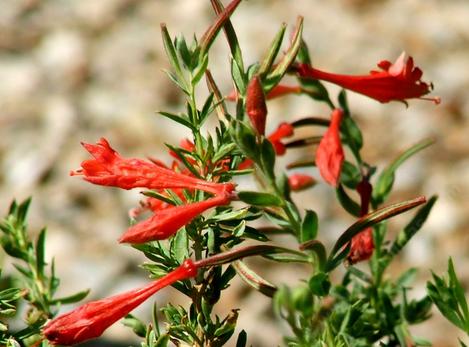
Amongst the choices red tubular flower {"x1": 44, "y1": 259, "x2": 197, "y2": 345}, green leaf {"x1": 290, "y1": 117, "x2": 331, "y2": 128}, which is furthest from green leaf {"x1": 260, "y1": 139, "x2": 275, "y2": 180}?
green leaf {"x1": 290, "y1": 117, "x2": 331, "y2": 128}

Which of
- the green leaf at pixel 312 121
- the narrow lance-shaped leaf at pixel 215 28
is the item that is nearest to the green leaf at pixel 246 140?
the narrow lance-shaped leaf at pixel 215 28

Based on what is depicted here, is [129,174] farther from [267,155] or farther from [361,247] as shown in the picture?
[361,247]

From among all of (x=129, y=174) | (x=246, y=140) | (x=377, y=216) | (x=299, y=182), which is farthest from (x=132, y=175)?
(x=299, y=182)

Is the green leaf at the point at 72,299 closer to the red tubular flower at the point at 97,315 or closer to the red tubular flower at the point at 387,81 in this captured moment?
the red tubular flower at the point at 97,315

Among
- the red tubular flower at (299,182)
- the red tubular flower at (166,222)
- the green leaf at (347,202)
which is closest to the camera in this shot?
the red tubular flower at (166,222)

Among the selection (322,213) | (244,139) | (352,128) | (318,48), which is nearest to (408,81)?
(352,128)

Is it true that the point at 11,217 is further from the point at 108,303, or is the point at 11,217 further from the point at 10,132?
the point at 10,132
